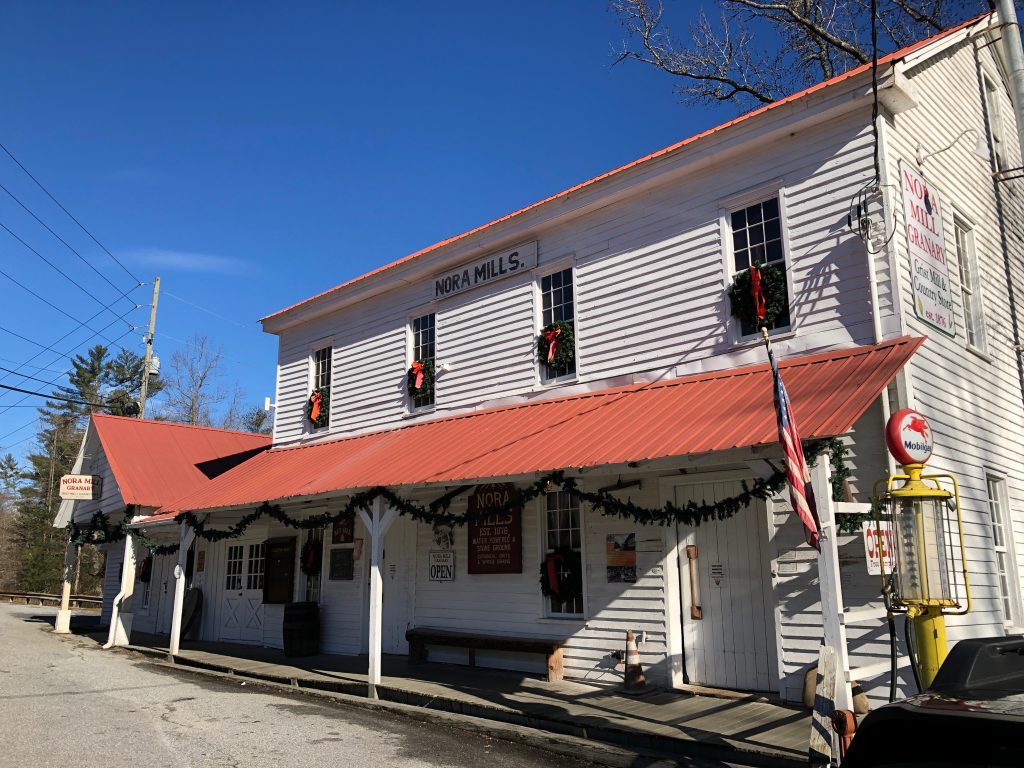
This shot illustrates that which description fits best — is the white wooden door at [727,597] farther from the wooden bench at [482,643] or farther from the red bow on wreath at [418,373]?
the red bow on wreath at [418,373]

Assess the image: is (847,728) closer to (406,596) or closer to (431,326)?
(406,596)

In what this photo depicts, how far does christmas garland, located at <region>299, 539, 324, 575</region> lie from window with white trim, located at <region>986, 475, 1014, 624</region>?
11408 millimetres

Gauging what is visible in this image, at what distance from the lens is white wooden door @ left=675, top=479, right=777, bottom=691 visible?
902cm

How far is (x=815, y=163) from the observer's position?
9.15m

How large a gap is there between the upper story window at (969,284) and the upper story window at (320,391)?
1147 cm

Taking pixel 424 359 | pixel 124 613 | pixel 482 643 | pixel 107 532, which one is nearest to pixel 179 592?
pixel 124 613

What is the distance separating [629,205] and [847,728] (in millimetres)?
7951

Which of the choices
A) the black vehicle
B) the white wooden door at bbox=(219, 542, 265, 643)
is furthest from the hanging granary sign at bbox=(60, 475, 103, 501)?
the black vehicle

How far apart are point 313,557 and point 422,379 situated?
14.7ft

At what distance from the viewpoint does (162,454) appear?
2111 cm

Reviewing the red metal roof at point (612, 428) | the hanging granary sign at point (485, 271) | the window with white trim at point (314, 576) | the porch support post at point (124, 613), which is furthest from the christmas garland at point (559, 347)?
the porch support post at point (124, 613)

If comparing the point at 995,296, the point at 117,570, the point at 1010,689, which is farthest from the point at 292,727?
the point at 117,570

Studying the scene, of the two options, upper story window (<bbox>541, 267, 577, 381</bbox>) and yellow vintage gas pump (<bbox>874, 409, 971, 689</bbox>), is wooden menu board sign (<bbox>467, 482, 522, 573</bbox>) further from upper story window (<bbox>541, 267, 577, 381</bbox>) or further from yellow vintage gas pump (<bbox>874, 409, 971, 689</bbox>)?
yellow vintage gas pump (<bbox>874, 409, 971, 689</bbox>)

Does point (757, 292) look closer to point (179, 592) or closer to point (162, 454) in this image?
point (179, 592)
